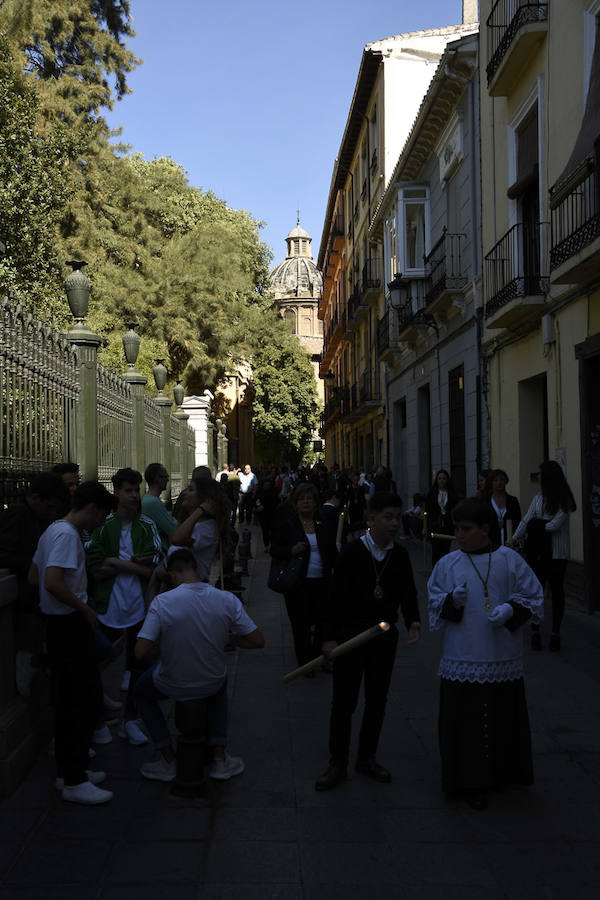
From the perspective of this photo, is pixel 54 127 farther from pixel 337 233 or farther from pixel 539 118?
pixel 337 233

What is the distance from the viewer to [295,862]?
3.84 meters

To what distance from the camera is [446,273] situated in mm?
16641

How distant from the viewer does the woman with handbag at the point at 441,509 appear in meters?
12.0

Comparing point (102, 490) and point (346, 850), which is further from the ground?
point (102, 490)

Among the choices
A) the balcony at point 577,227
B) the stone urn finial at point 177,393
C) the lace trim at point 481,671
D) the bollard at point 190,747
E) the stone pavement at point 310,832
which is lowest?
the stone pavement at point 310,832

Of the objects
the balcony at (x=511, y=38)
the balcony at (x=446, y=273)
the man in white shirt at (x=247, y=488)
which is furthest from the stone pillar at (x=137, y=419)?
the man in white shirt at (x=247, y=488)

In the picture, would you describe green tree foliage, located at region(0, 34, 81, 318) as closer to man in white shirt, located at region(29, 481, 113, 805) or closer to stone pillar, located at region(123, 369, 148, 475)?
stone pillar, located at region(123, 369, 148, 475)

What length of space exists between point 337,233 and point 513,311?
27.5 m

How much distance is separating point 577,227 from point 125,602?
22.0ft

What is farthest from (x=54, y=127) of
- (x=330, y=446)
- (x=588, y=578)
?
(x=330, y=446)

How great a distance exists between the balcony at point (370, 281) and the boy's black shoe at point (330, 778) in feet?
75.9

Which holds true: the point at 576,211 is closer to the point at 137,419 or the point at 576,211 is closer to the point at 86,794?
the point at 137,419

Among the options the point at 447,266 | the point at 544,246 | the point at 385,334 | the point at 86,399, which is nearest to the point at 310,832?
the point at 86,399

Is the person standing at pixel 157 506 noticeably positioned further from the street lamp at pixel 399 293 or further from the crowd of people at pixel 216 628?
the street lamp at pixel 399 293
